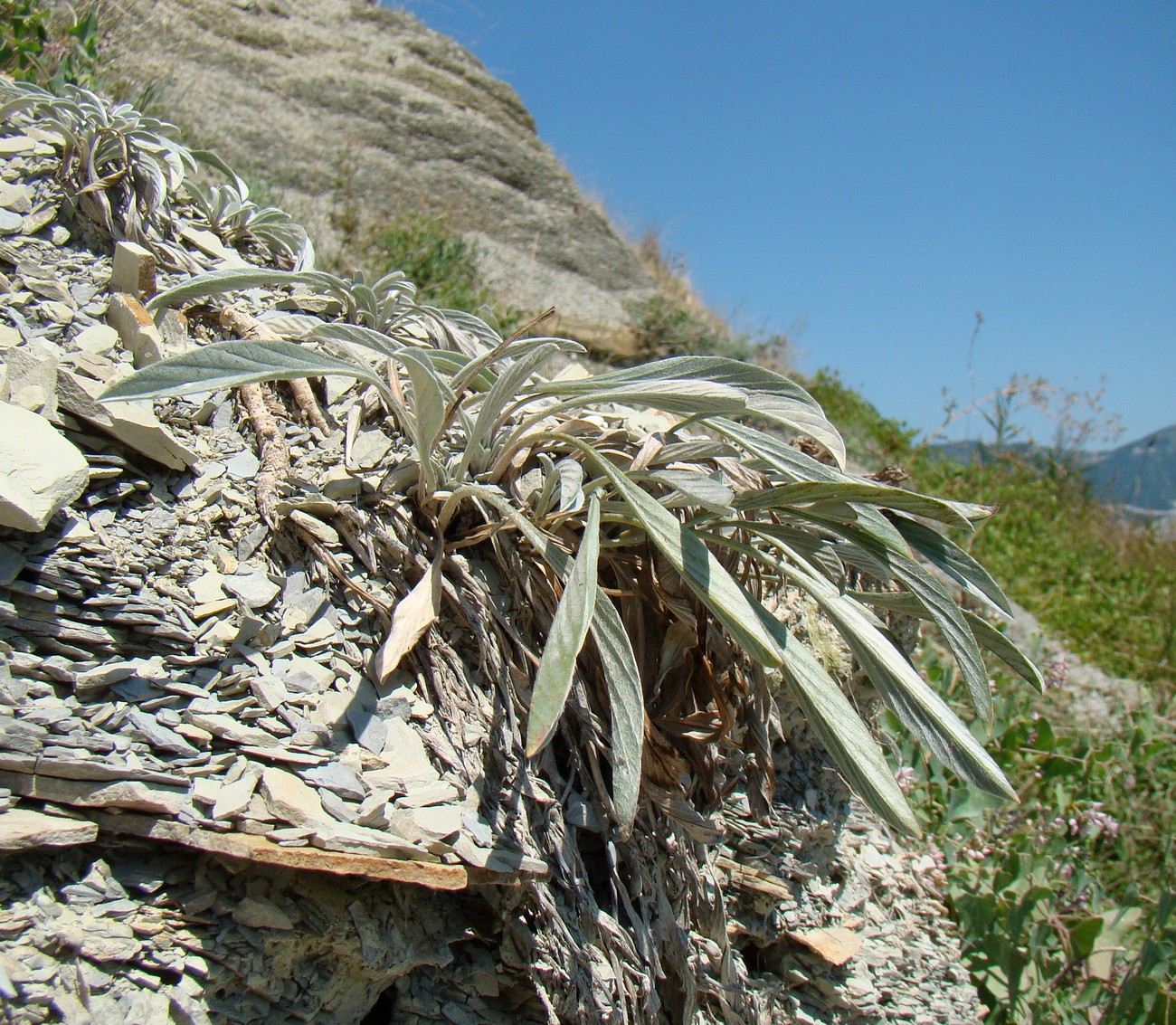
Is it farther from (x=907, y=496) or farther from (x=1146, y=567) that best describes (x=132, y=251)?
(x=1146, y=567)

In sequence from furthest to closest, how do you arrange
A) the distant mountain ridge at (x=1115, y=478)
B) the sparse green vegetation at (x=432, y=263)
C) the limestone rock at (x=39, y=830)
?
the distant mountain ridge at (x=1115, y=478)
the sparse green vegetation at (x=432, y=263)
the limestone rock at (x=39, y=830)

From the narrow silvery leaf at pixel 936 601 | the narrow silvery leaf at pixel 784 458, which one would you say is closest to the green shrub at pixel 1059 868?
the narrow silvery leaf at pixel 936 601

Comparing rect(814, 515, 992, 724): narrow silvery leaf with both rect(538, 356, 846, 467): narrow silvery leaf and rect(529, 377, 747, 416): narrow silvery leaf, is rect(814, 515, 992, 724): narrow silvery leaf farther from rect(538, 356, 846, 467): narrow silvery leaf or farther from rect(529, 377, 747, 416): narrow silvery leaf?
rect(529, 377, 747, 416): narrow silvery leaf

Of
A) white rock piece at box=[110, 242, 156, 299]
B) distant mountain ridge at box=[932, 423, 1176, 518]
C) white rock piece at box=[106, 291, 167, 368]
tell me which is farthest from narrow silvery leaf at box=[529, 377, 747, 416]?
distant mountain ridge at box=[932, 423, 1176, 518]

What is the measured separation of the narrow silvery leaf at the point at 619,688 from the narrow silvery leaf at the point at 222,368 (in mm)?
402

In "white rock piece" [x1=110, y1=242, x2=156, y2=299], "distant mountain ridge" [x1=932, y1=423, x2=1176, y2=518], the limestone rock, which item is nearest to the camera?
the limestone rock

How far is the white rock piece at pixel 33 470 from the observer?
44.9 inches

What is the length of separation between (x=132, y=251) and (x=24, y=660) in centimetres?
101

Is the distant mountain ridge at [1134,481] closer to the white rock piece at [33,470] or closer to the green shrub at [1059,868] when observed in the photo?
the green shrub at [1059,868]

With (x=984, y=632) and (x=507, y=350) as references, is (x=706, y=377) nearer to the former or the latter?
(x=507, y=350)

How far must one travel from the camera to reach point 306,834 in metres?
1.12

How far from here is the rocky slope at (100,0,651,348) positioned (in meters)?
5.70

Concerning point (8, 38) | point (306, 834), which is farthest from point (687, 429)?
point (8, 38)

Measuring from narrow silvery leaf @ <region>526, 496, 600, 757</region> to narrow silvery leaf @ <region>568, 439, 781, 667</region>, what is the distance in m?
0.09
